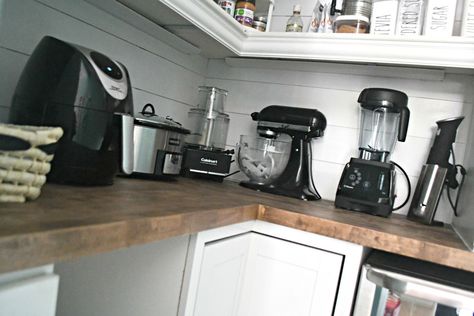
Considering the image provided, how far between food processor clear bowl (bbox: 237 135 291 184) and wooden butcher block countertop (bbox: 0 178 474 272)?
1.13ft

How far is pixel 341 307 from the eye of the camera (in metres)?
0.91

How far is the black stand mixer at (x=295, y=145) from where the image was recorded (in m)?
1.30

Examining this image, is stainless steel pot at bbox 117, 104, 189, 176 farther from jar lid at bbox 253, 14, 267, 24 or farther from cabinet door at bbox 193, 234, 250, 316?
jar lid at bbox 253, 14, 267, 24

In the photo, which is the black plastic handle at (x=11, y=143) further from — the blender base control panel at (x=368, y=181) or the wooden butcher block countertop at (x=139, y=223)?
the blender base control panel at (x=368, y=181)

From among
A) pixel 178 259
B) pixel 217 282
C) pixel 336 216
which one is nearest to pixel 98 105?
pixel 178 259

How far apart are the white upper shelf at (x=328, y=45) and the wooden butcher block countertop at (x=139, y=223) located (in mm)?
524

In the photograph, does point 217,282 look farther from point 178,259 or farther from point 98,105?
point 98,105

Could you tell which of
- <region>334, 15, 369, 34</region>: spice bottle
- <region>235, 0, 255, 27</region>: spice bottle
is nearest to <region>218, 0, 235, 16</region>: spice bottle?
<region>235, 0, 255, 27</region>: spice bottle

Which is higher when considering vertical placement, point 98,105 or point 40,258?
point 98,105

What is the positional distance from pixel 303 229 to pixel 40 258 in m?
0.66

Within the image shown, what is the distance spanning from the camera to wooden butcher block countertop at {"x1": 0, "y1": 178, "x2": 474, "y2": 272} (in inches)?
15.7

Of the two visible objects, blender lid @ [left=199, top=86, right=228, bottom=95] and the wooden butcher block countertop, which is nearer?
the wooden butcher block countertop

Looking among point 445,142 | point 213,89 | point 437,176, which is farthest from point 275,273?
point 213,89

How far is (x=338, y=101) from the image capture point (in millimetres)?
1495
